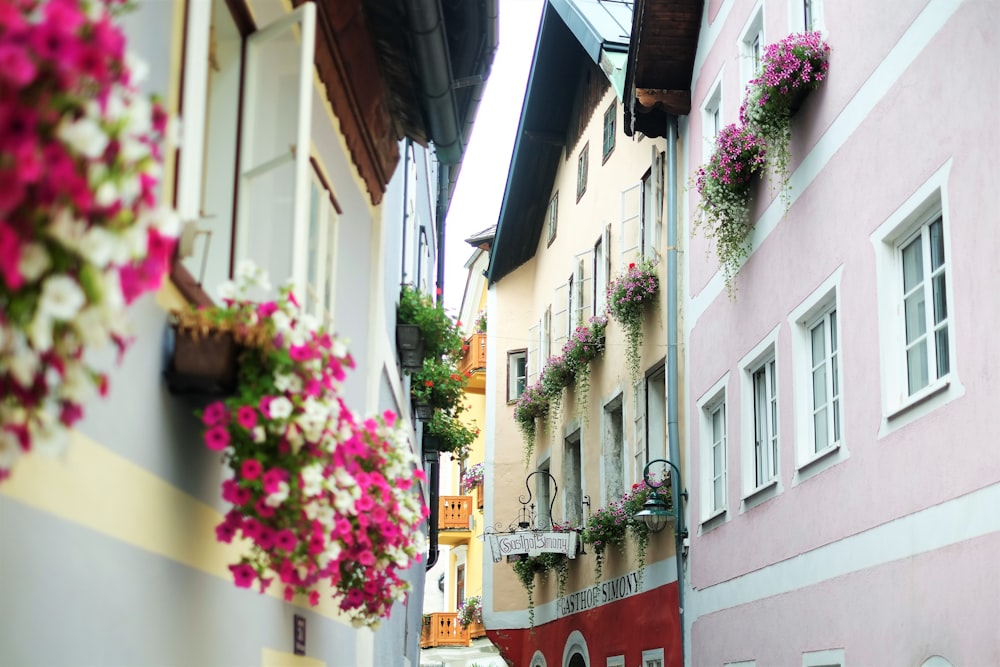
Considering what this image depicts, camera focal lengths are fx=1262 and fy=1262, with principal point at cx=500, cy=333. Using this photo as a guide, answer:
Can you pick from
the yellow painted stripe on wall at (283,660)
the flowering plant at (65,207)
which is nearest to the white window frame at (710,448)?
the yellow painted stripe on wall at (283,660)

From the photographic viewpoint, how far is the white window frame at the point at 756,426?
9555 mm

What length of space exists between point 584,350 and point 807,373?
722 cm

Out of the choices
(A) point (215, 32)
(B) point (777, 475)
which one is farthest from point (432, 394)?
(A) point (215, 32)

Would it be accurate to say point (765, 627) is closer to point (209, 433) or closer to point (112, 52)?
point (209, 433)

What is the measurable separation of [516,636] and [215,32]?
54.5ft

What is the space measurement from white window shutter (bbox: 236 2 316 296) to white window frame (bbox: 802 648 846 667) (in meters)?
4.74

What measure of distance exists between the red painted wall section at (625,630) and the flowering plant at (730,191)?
3570 millimetres

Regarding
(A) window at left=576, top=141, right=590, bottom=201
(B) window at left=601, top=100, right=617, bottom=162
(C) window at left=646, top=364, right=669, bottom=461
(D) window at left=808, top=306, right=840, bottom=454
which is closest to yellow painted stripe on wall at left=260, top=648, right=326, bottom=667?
(D) window at left=808, top=306, right=840, bottom=454

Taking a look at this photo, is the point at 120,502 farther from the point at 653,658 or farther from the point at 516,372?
the point at 516,372

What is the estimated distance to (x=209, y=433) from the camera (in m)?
3.65

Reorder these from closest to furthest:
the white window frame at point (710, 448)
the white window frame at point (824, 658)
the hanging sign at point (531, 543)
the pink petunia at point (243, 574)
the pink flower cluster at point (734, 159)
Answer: the pink petunia at point (243, 574), the white window frame at point (824, 658), the pink flower cluster at point (734, 159), the white window frame at point (710, 448), the hanging sign at point (531, 543)

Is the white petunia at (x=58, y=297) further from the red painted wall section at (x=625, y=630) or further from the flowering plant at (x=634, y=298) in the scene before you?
the flowering plant at (x=634, y=298)

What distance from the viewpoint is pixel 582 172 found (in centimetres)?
1839

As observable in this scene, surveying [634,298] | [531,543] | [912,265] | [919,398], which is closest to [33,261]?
[919,398]
